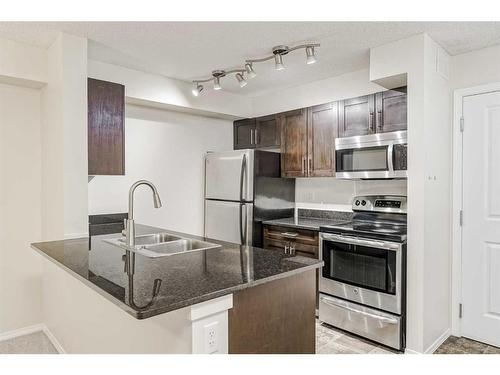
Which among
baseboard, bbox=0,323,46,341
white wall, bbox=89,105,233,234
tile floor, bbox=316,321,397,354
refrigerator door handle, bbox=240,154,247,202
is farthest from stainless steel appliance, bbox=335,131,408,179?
baseboard, bbox=0,323,46,341

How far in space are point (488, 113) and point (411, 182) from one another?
0.88 m

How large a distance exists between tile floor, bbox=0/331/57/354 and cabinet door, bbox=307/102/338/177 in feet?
9.04

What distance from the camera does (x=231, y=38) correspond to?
2633 millimetres

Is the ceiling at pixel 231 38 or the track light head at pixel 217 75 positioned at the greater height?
the ceiling at pixel 231 38

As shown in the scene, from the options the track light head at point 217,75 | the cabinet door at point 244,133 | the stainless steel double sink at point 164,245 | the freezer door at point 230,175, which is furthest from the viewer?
the cabinet door at point 244,133

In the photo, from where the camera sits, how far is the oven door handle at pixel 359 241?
8.71 ft

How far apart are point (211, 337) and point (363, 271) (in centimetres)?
184

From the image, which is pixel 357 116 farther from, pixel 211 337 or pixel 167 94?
pixel 211 337

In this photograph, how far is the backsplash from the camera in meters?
3.34

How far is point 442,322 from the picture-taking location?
2.83 m

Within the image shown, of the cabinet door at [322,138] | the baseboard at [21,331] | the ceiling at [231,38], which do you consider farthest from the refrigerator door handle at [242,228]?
the baseboard at [21,331]

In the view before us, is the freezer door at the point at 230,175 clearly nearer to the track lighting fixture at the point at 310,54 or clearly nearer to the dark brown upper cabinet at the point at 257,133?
the dark brown upper cabinet at the point at 257,133
